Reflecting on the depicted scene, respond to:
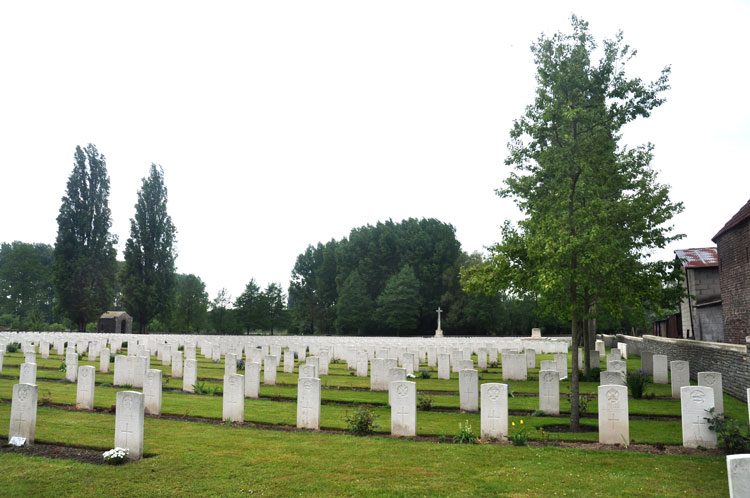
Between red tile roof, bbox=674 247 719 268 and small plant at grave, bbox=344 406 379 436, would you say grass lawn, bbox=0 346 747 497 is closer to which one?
small plant at grave, bbox=344 406 379 436

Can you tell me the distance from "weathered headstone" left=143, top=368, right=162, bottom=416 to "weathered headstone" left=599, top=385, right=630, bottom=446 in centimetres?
875

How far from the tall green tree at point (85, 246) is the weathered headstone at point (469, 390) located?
142ft

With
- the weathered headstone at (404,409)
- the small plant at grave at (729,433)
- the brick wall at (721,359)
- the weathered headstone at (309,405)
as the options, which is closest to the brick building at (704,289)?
the brick wall at (721,359)

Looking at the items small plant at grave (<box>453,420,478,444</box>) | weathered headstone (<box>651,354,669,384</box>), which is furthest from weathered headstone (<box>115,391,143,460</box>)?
weathered headstone (<box>651,354,669,384</box>)

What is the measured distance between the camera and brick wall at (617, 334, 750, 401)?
13289 millimetres

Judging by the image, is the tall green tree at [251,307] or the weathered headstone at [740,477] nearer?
the weathered headstone at [740,477]

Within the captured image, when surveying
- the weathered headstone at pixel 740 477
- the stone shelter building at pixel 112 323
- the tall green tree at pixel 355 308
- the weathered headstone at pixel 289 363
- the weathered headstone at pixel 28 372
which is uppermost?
the tall green tree at pixel 355 308

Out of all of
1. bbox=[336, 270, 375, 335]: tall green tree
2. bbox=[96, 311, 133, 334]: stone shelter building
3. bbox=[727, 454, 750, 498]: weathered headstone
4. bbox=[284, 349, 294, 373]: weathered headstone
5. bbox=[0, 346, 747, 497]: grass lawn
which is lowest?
bbox=[0, 346, 747, 497]: grass lawn

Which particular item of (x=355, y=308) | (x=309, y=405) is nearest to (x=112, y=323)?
(x=355, y=308)

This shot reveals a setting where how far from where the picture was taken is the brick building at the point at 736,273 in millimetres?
18438

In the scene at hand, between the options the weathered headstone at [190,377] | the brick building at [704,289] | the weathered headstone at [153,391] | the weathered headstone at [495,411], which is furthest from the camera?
the brick building at [704,289]

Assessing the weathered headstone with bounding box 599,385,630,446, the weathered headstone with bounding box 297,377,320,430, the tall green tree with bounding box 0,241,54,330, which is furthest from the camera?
the tall green tree with bounding box 0,241,54,330

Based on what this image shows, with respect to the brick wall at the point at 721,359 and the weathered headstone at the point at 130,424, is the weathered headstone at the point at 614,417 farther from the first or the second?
the weathered headstone at the point at 130,424

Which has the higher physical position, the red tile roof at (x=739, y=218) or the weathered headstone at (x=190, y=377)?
the red tile roof at (x=739, y=218)
